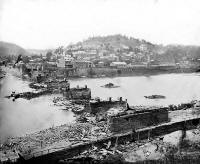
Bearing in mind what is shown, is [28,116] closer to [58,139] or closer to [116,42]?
[58,139]

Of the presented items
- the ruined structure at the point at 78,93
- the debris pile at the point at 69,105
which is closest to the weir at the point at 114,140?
the debris pile at the point at 69,105

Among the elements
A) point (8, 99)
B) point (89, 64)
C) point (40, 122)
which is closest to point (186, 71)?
point (89, 64)

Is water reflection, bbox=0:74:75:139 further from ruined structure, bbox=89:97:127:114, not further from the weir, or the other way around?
the weir

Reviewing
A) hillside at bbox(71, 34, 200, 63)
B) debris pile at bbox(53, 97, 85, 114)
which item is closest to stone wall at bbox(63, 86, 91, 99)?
debris pile at bbox(53, 97, 85, 114)

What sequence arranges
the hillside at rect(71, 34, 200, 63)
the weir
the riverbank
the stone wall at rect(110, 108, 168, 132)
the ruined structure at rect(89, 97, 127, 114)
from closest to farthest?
the weir
the riverbank
the stone wall at rect(110, 108, 168, 132)
the ruined structure at rect(89, 97, 127, 114)
the hillside at rect(71, 34, 200, 63)

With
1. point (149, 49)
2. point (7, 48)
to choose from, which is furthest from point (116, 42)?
point (7, 48)
